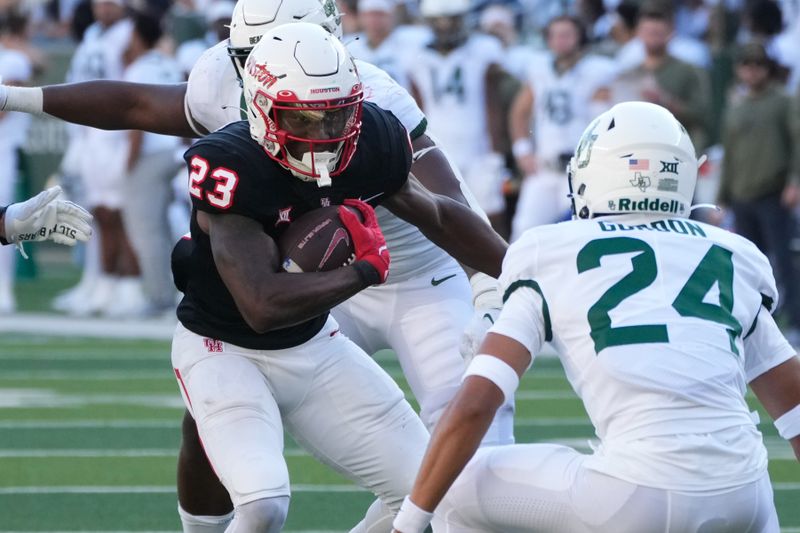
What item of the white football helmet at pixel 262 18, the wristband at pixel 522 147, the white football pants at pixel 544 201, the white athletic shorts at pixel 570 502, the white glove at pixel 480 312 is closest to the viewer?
the white athletic shorts at pixel 570 502

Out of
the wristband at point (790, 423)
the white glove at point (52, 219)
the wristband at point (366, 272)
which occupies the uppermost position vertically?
the wristband at point (366, 272)

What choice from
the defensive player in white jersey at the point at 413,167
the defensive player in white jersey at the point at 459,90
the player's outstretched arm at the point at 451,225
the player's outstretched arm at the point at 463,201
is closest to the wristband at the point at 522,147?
the defensive player in white jersey at the point at 459,90

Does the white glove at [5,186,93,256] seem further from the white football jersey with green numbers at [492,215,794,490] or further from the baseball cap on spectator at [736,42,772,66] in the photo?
the baseball cap on spectator at [736,42,772,66]

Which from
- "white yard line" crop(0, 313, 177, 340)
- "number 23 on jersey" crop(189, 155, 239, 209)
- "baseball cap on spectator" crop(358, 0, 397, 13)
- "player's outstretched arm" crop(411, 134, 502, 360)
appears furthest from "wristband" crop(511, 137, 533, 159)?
"number 23 on jersey" crop(189, 155, 239, 209)

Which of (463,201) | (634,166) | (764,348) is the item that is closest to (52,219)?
(463,201)

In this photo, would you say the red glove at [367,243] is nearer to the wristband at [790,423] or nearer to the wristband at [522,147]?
the wristband at [790,423]

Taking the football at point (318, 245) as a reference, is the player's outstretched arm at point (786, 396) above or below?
below

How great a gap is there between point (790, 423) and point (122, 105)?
2.25m

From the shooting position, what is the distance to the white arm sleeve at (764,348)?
349 centimetres

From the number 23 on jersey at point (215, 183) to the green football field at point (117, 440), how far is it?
5.66ft

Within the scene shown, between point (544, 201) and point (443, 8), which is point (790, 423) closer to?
point (544, 201)

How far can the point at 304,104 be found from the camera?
12.6 ft

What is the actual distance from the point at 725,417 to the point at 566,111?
6847 mm

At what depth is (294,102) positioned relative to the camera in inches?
151
